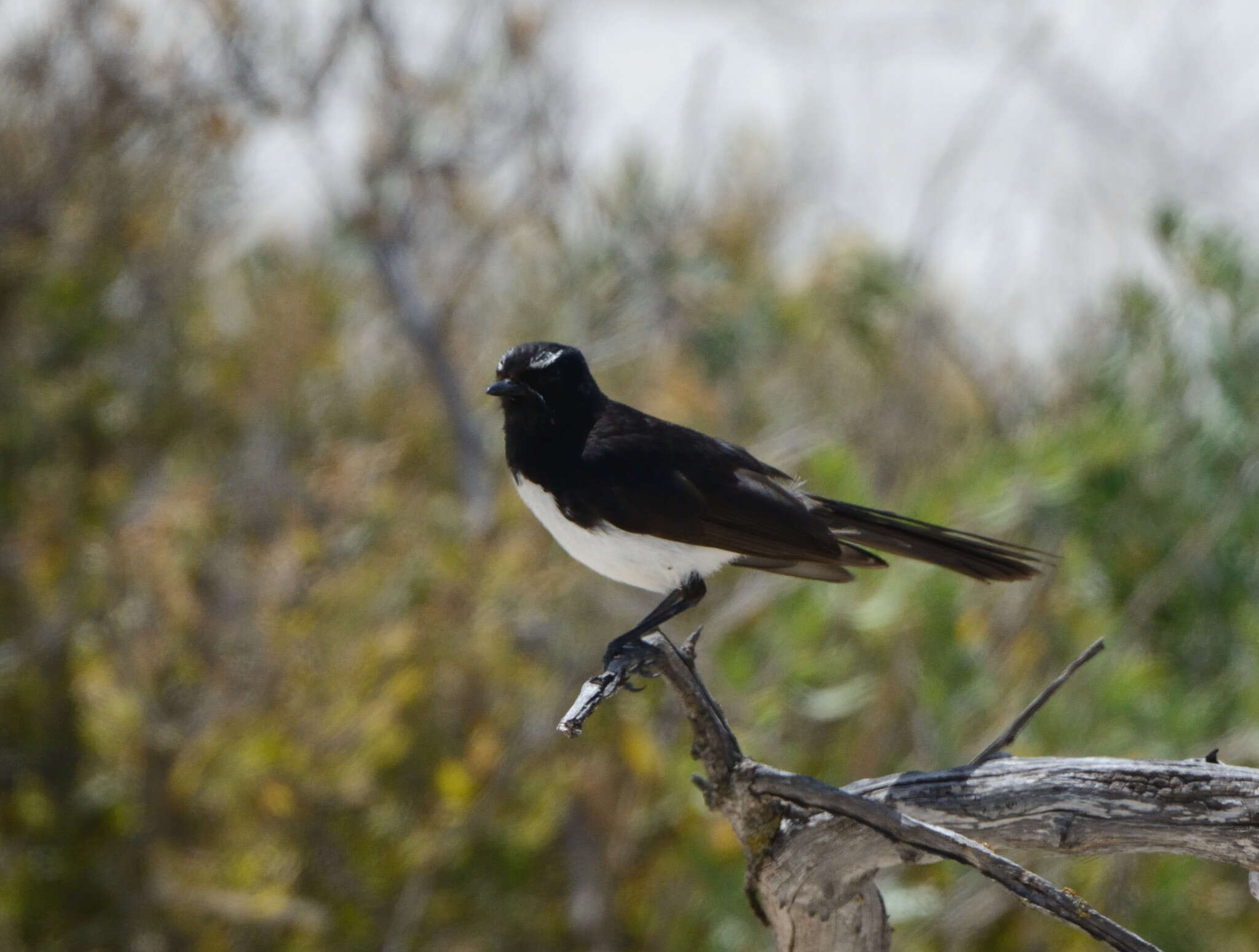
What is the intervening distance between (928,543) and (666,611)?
1.95 feet

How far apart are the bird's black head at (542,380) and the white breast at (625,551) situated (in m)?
0.16

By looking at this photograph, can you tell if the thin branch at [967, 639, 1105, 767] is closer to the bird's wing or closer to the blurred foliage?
the bird's wing

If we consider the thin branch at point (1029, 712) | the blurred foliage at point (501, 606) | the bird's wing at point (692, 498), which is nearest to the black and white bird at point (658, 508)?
the bird's wing at point (692, 498)

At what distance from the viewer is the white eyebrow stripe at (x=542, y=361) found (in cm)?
290

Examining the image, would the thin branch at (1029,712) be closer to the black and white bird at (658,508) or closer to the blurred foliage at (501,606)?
the black and white bird at (658,508)

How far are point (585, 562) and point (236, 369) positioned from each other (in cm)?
507

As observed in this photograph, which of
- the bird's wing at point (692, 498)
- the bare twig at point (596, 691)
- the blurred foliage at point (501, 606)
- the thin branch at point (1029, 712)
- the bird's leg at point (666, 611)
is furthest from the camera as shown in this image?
the blurred foliage at point (501, 606)

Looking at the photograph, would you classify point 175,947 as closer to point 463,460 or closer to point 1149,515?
point 463,460

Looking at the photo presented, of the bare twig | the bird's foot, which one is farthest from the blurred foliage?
the bare twig

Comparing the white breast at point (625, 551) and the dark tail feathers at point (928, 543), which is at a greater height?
the white breast at point (625, 551)

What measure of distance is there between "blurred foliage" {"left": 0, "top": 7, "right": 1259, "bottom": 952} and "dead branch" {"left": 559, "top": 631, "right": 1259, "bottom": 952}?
80.9 inches

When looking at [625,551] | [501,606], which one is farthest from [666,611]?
[501,606]

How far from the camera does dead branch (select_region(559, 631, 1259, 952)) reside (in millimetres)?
2031

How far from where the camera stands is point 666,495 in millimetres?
2830
